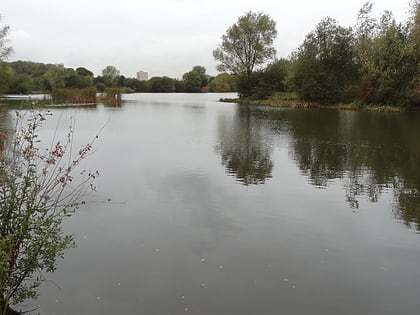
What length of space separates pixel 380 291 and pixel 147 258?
354 cm

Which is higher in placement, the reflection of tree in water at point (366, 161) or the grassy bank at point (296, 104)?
the grassy bank at point (296, 104)

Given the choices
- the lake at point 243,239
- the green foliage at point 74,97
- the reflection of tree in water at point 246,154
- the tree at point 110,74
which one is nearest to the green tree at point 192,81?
the tree at point 110,74

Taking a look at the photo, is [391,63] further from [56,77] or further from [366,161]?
[56,77]

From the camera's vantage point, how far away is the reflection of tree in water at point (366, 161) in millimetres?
9718

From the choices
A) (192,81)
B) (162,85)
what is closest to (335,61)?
(192,81)

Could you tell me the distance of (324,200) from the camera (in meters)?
9.18

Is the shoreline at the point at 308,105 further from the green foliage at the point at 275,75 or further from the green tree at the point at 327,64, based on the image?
the green foliage at the point at 275,75

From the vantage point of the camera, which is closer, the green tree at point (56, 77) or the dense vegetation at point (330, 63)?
the dense vegetation at point (330, 63)

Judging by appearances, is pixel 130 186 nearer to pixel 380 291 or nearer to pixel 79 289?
pixel 79 289

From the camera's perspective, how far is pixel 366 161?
14.1 meters

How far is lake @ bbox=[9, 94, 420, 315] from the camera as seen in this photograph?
4879 millimetres

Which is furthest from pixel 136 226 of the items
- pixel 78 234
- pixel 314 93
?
pixel 314 93

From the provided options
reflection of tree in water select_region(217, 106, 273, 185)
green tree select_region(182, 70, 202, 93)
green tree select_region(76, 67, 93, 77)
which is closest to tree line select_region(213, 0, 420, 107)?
reflection of tree in water select_region(217, 106, 273, 185)

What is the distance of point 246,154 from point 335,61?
3854 cm
